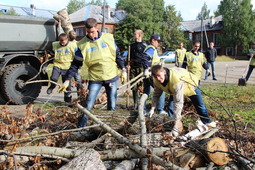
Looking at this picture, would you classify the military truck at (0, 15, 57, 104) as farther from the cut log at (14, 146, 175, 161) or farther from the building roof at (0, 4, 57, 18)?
the building roof at (0, 4, 57, 18)

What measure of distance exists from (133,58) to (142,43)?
38 cm

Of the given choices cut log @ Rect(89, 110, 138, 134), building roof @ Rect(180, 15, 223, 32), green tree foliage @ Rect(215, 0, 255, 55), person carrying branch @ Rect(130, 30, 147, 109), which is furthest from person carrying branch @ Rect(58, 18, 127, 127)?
building roof @ Rect(180, 15, 223, 32)

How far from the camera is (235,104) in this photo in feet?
23.7

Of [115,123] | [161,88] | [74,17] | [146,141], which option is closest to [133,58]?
[161,88]

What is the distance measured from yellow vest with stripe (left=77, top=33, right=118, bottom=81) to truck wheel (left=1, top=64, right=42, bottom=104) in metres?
2.79

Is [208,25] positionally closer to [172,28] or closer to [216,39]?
[216,39]

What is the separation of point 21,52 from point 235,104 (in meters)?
5.81

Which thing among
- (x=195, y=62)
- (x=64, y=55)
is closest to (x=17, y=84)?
(x=64, y=55)

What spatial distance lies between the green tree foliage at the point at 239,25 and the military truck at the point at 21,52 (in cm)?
4274

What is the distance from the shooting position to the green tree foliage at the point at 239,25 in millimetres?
45188

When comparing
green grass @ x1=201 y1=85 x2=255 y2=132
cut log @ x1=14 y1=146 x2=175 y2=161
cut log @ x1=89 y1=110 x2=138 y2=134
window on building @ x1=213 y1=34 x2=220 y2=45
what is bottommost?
green grass @ x1=201 y1=85 x2=255 y2=132

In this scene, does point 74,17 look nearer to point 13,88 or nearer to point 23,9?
point 23,9

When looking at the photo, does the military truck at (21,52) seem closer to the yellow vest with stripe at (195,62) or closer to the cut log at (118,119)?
the cut log at (118,119)

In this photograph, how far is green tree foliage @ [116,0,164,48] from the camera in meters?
38.5
